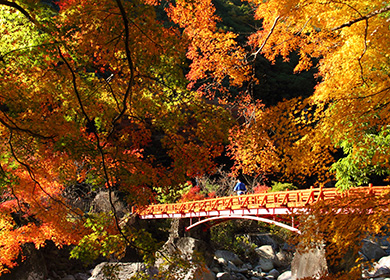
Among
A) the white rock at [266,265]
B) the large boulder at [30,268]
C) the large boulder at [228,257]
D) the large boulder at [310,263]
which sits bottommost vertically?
the white rock at [266,265]

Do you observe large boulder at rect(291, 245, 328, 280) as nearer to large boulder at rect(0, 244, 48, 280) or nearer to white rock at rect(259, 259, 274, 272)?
white rock at rect(259, 259, 274, 272)

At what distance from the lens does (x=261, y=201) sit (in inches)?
420

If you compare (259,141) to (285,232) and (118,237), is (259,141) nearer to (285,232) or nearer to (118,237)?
(118,237)

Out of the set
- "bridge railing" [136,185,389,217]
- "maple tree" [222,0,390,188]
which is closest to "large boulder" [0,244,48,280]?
"bridge railing" [136,185,389,217]

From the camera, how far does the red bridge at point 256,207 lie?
8844 millimetres

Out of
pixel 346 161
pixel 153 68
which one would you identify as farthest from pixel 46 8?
pixel 346 161

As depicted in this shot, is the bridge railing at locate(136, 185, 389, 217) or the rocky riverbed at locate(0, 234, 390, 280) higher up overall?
the bridge railing at locate(136, 185, 389, 217)

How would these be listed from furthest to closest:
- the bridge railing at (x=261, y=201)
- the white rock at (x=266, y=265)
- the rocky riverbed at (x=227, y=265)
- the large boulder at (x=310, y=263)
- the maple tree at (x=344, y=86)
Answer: the white rock at (x=266, y=265)
the rocky riverbed at (x=227, y=265)
the large boulder at (x=310, y=263)
the bridge railing at (x=261, y=201)
the maple tree at (x=344, y=86)

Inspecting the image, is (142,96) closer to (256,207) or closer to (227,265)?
(256,207)

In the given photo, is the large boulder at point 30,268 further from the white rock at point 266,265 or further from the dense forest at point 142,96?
the white rock at point 266,265

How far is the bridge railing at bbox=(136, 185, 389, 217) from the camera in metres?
8.44

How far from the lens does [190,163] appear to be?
5.34 metres

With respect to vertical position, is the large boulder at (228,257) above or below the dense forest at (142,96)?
below

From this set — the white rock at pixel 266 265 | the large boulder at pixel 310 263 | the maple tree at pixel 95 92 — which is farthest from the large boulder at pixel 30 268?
the white rock at pixel 266 265
